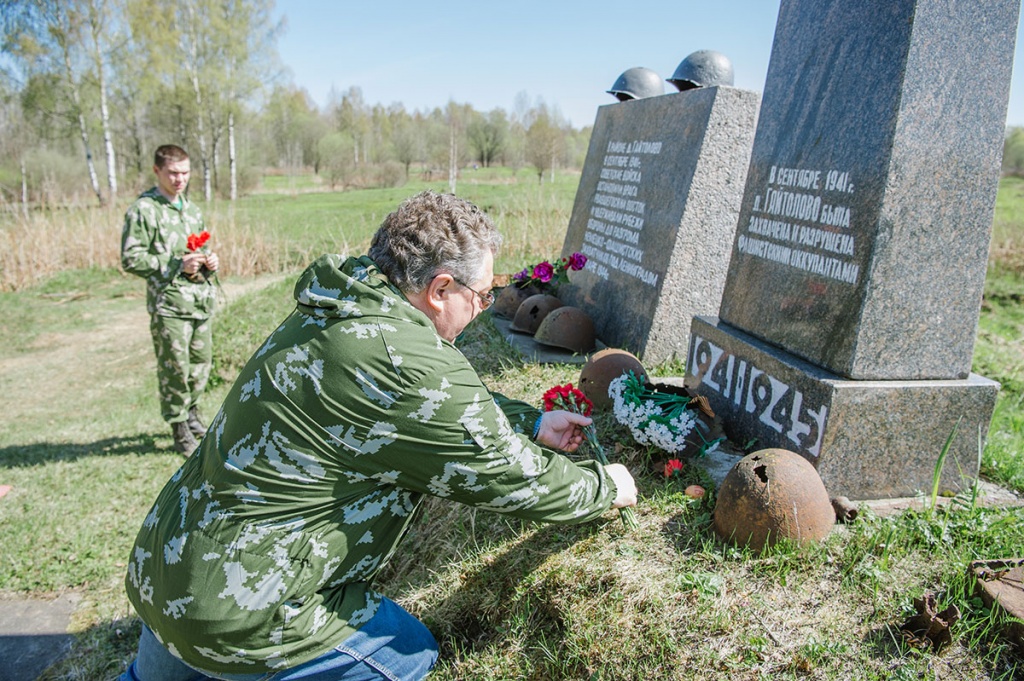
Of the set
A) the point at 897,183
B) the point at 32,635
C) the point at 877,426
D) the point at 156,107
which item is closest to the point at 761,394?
the point at 877,426

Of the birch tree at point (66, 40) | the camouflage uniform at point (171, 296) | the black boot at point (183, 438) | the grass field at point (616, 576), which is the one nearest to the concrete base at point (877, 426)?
the grass field at point (616, 576)

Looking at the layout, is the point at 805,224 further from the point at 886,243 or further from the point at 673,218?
the point at 673,218

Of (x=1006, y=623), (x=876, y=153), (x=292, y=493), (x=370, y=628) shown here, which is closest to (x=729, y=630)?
(x=1006, y=623)

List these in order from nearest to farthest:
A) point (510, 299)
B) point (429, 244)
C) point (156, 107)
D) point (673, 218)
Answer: point (429, 244)
point (673, 218)
point (510, 299)
point (156, 107)

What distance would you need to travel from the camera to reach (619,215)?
5.64m

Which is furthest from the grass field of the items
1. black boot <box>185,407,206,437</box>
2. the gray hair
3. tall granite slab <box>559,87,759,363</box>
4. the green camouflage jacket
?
the gray hair

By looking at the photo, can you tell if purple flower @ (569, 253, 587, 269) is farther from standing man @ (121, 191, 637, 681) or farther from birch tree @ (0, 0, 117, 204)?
birch tree @ (0, 0, 117, 204)

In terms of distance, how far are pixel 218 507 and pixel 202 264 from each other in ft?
12.3

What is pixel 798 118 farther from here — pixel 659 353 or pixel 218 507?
pixel 218 507

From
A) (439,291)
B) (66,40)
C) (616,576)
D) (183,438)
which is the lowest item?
(183,438)

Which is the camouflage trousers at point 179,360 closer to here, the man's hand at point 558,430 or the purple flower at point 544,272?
the purple flower at point 544,272

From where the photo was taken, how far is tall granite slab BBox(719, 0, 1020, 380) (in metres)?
2.64

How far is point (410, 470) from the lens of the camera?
1.71 metres

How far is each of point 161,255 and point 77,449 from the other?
1.67 meters
